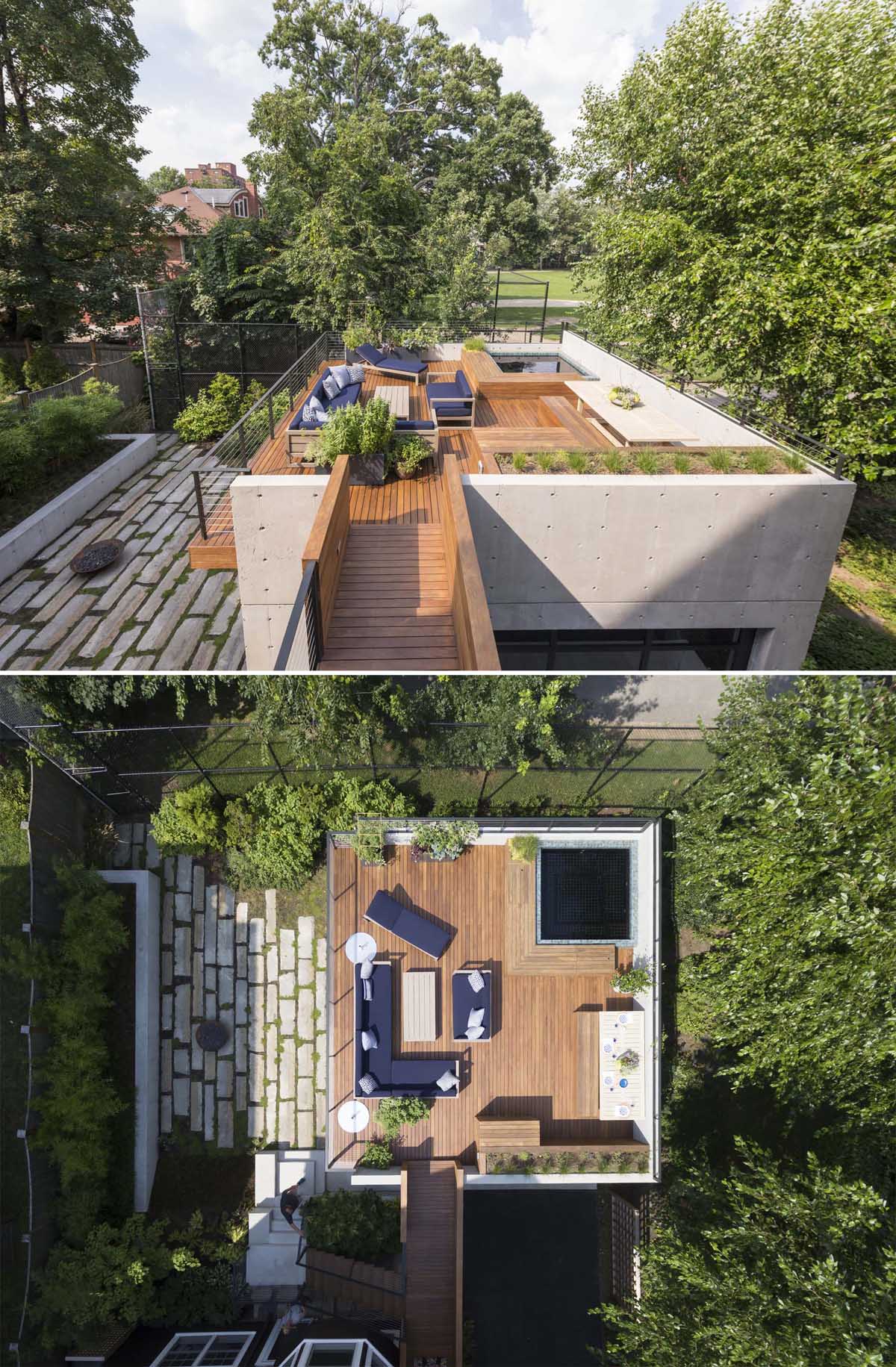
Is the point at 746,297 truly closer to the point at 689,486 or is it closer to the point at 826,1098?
the point at 689,486

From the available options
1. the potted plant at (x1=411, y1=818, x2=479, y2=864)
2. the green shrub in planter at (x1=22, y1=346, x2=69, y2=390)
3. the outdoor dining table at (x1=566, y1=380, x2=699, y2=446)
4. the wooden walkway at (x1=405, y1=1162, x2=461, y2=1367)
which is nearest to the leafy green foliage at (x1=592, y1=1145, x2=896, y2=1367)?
the wooden walkway at (x1=405, y1=1162, x2=461, y2=1367)

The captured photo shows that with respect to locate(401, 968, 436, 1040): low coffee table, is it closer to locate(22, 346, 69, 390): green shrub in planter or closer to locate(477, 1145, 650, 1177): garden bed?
locate(477, 1145, 650, 1177): garden bed

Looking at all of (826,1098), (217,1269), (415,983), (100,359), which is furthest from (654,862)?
(100,359)

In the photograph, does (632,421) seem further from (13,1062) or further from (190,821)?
(13,1062)

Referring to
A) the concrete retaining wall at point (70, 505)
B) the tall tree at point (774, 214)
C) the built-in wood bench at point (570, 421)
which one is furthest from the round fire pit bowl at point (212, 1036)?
the tall tree at point (774, 214)

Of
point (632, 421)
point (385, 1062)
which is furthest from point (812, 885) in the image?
point (632, 421)

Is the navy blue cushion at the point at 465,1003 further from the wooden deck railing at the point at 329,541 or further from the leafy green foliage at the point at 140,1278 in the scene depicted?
the wooden deck railing at the point at 329,541
